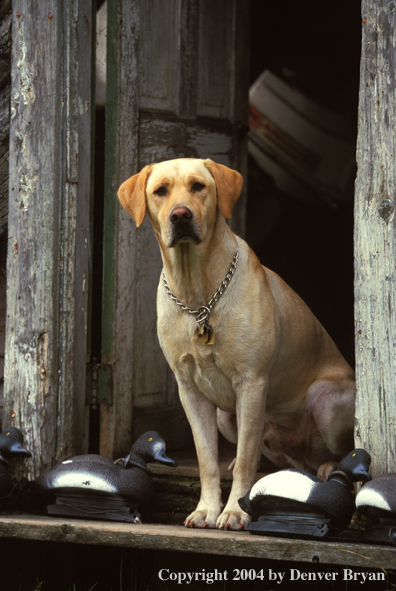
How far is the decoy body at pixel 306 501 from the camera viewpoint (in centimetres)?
263

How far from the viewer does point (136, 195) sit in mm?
A: 3141

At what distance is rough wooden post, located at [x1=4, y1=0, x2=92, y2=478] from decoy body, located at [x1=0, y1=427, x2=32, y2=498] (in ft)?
0.38

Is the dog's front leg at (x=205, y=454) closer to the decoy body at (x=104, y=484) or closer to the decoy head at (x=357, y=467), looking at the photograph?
the decoy body at (x=104, y=484)

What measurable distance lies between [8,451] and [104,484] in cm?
56

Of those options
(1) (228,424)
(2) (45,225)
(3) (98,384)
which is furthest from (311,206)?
(2) (45,225)

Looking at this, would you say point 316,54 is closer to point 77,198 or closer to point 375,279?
point 77,198

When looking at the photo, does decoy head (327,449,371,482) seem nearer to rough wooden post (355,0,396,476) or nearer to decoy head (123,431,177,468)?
rough wooden post (355,0,396,476)

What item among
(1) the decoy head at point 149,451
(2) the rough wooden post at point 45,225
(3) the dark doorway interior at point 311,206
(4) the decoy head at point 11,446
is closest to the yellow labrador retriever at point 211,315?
(1) the decoy head at point 149,451

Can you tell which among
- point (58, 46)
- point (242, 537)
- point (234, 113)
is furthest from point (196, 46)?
point (242, 537)

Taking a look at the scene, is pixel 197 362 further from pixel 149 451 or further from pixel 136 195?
pixel 136 195

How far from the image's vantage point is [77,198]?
361cm

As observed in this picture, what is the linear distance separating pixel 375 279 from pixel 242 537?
114cm

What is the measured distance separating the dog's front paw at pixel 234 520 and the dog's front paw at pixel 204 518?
6cm

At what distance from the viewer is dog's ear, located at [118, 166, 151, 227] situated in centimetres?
312
